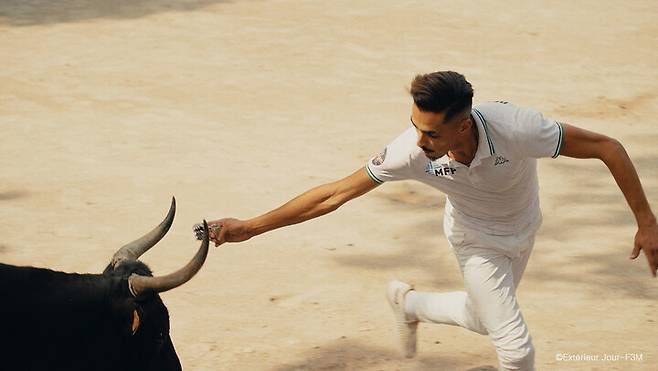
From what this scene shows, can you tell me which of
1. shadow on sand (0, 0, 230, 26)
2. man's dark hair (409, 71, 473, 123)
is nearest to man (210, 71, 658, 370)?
man's dark hair (409, 71, 473, 123)

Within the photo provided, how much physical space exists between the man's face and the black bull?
3.23ft

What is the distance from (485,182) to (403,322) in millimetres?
1206

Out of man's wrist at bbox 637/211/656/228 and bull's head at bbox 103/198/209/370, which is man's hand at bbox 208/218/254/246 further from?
man's wrist at bbox 637/211/656/228

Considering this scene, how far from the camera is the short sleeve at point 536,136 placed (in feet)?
15.3

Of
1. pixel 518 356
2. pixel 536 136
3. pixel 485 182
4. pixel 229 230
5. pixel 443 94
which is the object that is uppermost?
pixel 443 94

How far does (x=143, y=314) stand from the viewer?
15.4 feet

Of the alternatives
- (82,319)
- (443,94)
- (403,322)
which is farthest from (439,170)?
(82,319)

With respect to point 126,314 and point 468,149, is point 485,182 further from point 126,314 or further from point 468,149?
point 126,314

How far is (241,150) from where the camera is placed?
8.91 metres

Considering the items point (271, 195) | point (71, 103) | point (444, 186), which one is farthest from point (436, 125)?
point (71, 103)

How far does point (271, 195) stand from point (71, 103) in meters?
2.80

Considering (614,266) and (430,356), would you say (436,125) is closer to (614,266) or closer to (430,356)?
(430,356)

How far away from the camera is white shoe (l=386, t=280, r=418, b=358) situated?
18.8 ft

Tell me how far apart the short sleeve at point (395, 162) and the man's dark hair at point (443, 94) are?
0.35m
